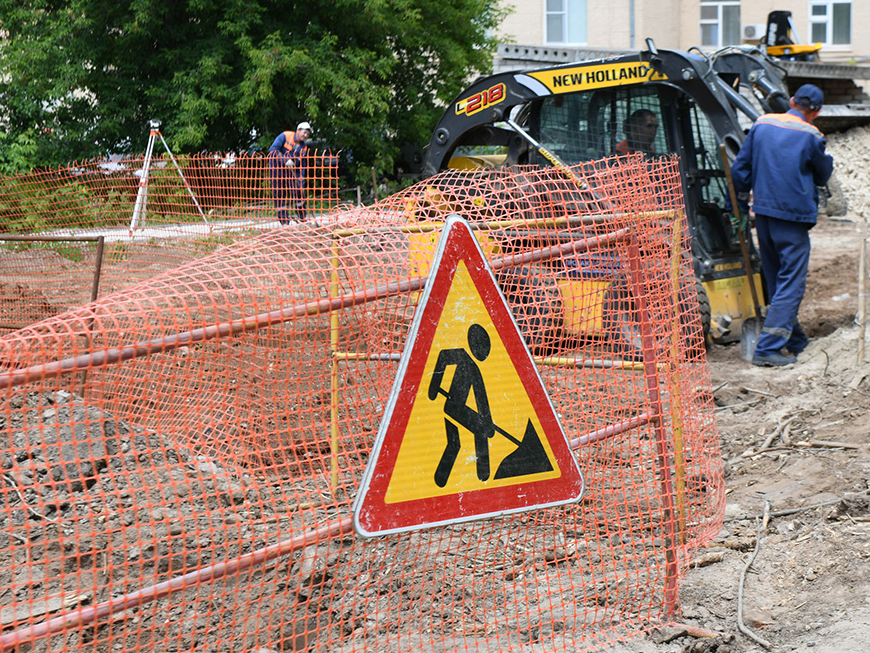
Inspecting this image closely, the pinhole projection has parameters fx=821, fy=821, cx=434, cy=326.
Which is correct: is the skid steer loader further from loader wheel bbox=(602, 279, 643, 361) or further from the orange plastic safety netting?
loader wheel bbox=(602, 279, 643, 361)

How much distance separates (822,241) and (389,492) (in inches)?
552

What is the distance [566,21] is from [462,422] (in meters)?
24.9

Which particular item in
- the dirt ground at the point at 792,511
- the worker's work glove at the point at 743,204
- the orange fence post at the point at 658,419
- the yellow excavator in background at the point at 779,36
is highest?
the yellow excavator in background at the point at 779,36

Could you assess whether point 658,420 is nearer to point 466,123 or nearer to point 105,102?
point 466,123

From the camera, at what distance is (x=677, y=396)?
3.70 m

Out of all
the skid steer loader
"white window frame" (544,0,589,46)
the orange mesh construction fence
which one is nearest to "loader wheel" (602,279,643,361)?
the orange mesh construction fence

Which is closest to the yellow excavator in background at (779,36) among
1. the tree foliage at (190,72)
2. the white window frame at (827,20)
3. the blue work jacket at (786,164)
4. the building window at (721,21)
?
the blue work jacket at (786,164)

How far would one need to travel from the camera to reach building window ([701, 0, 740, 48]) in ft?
85.3

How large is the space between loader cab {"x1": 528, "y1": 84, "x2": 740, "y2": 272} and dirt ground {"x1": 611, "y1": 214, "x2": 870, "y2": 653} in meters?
1.18

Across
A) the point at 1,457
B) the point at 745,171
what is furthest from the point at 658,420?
the point at 745,171

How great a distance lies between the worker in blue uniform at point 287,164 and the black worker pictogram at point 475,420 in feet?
19.1

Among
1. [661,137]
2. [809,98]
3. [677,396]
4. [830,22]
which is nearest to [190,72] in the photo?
[661,137]

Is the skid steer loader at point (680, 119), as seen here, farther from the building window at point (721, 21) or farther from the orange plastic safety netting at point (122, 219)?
the building window at point (721, 21)

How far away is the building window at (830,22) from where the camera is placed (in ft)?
83.2
